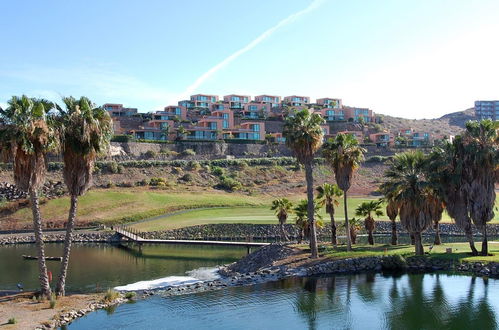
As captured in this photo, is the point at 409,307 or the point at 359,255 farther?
the point at 359,255

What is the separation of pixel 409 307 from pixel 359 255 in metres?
9.68

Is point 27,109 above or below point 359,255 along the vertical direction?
above

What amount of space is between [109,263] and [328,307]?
85.2 ft

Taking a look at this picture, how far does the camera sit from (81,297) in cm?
2816

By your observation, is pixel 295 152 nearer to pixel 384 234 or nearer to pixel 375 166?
pixel 384 234

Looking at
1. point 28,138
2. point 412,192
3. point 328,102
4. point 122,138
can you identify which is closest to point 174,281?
point 28,138

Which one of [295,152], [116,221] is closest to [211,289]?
[295,152]

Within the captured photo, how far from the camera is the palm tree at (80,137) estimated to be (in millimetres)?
25812

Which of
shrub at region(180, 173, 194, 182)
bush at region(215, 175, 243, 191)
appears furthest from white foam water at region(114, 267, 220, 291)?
shrub at region(180, 173, 194, 182)

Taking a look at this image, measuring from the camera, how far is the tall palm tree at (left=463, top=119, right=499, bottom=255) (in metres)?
33.9

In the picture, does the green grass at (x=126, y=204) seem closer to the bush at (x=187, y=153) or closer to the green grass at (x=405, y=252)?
the bush at (x=187, y=153)

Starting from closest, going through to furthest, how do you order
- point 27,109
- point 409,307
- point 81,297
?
1. point 27,109
2. point 409,307
3. point 81,297

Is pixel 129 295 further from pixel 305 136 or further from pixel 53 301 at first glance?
pixel 305 136

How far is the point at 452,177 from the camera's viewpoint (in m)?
34.4
